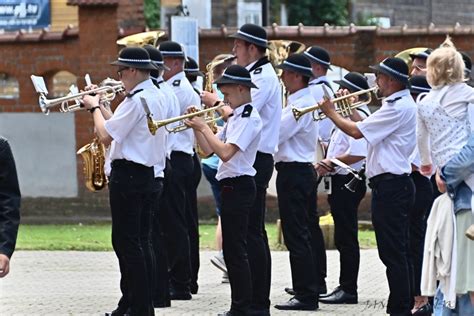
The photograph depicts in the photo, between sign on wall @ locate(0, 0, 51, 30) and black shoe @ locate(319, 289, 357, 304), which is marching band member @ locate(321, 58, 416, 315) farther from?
sign on wall @ locate(0, 0, 51, 30)

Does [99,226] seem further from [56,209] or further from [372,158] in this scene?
[372,158]

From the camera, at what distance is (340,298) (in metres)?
11.9

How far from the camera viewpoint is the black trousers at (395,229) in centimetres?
1030

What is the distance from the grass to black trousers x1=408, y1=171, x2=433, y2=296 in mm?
4977

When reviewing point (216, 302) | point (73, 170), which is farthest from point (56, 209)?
point (216, 302)

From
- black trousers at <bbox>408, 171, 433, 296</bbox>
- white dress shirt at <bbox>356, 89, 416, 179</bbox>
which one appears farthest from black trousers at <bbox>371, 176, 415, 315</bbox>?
black trousers at <bbox>408, 171, 433, 296</bbox>

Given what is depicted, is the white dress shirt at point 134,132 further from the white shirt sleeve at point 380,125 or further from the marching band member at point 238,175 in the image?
the white shirt sleeve at point 380,125

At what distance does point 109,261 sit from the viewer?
596 inches

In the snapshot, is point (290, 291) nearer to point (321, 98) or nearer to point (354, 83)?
point (321, 98)

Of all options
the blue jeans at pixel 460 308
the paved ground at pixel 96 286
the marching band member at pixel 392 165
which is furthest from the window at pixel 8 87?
the blue jeans at pixel 460 308

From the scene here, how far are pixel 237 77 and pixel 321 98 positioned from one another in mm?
1793

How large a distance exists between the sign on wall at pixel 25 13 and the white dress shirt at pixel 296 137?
18492 millimetres

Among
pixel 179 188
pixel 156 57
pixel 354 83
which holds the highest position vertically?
pixel 156 57

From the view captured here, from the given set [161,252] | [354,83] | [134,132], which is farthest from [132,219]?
[354,83]
